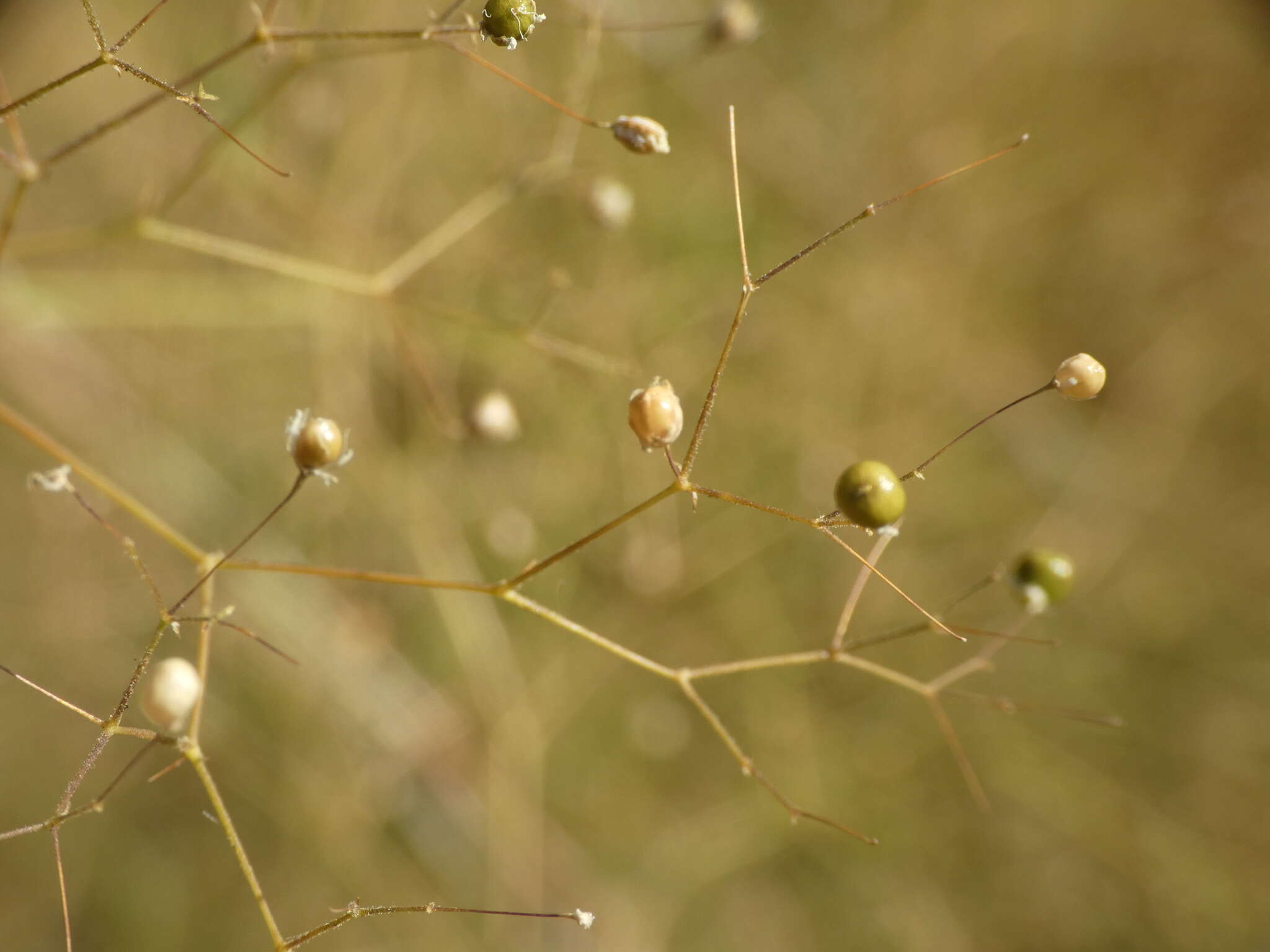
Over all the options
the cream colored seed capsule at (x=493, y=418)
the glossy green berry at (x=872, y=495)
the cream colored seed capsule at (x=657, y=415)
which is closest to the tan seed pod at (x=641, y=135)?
the cream colored seed capsule at (x=657, y=415)

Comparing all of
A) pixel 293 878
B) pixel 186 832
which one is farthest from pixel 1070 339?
pixel 186 832

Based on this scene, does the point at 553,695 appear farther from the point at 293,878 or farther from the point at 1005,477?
the point at 1005,477

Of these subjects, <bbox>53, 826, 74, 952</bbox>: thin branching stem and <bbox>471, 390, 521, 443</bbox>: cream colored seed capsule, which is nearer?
<bbox>53, 826, 74, 952</bbox>: thin branching stem

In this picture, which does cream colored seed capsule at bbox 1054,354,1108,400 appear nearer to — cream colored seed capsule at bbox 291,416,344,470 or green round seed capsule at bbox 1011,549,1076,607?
green round seed capsule at bbox 1011,549,1076,607

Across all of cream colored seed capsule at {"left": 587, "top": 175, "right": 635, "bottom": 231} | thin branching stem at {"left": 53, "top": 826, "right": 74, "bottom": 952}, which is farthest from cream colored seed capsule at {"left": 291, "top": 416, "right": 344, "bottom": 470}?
cream colored seed capsule at {"left": 587, "top": 175, "right": 635, "bottom": 231}

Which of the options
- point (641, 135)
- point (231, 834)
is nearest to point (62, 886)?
point (231, 834)

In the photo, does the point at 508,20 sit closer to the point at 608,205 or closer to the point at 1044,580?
the point at 608,205
